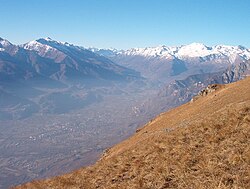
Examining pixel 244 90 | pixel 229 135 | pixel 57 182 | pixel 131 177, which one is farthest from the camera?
pixel 244 90

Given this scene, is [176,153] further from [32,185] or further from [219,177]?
[32,185]

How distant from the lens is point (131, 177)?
64.7 feet

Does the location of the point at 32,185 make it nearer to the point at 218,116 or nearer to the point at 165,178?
the point at 165,178

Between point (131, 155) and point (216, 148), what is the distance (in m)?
5.90

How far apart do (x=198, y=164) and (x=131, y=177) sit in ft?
12.2

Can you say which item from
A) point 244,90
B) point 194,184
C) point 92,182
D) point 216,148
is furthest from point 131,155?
point 244,90

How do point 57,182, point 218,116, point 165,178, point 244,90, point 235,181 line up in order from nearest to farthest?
point 235,181
point 165,178
point 57,182
point 218,116
point 244,90

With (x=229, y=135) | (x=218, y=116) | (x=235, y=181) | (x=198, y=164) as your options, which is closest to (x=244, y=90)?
(x=218, y=116)

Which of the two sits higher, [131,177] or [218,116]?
[218,116]

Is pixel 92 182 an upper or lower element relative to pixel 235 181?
lower

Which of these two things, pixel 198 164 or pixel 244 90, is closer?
pixel 198 164

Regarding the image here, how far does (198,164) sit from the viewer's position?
59.0 ft

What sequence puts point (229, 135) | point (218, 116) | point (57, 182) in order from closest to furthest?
point (229, 135), point (57, 182), point (218, 116)

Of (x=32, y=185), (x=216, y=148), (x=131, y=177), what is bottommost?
(x=32, y=185)
